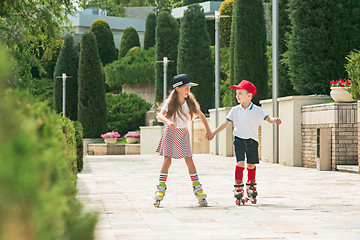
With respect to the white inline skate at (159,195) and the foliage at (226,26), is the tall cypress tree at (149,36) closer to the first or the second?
the foliage at (226,26)

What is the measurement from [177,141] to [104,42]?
57.0 metres

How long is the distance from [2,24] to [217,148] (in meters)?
12.3

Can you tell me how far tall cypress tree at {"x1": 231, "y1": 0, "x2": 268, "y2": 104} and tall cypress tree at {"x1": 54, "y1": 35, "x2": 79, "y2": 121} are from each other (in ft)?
84.2

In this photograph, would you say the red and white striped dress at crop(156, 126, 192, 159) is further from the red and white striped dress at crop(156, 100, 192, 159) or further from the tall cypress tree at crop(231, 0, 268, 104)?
the tall cypress tree at crop(231, 0, 268, 104)

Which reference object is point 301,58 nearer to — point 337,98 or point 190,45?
point 337,98

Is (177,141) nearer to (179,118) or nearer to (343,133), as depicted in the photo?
(179,118)

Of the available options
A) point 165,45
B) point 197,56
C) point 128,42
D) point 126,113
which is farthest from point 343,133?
point 128,42

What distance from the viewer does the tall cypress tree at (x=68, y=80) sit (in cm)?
5069

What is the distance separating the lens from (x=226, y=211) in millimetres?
6691

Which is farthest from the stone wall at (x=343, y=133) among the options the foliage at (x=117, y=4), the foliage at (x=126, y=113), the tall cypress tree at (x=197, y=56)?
the foliage at (x=117, y=4)

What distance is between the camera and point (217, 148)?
24641 millimetres

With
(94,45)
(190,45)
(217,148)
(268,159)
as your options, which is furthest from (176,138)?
(94,45)

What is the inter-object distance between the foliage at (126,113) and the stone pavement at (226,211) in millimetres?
38074

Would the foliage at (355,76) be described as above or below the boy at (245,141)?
above
